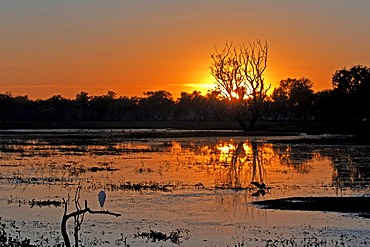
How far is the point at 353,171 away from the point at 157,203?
13932 mm

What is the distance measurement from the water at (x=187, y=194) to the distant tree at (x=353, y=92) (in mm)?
63099

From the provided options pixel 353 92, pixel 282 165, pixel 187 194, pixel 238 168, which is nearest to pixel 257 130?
pixel 353 92

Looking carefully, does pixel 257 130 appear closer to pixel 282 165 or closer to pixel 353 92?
pixel 353 92

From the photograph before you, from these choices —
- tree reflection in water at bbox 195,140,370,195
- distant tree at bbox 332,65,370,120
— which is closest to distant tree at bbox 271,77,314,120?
distant tree at bbox 332,65,370,120

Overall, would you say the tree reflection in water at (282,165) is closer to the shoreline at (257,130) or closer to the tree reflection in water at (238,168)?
the tree reflection in water at (238,168)

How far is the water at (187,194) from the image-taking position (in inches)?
607

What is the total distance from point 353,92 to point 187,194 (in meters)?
93.8

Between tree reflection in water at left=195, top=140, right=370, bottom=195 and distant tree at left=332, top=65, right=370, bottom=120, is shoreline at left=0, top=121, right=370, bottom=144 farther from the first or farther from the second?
tree reflection in water at left=195, top=140, right=370, bottom=195

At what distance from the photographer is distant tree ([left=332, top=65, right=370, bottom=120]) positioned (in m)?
101

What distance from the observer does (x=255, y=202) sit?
20.4 m

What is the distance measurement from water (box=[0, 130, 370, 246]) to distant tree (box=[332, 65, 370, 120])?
6310 cm

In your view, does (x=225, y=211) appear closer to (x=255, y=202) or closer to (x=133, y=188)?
(x=255, y=202)

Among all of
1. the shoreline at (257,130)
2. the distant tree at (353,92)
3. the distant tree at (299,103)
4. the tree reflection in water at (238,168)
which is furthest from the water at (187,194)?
the distant tree at (299,103)

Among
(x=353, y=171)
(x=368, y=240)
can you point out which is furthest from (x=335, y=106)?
(x=368, y=240)
